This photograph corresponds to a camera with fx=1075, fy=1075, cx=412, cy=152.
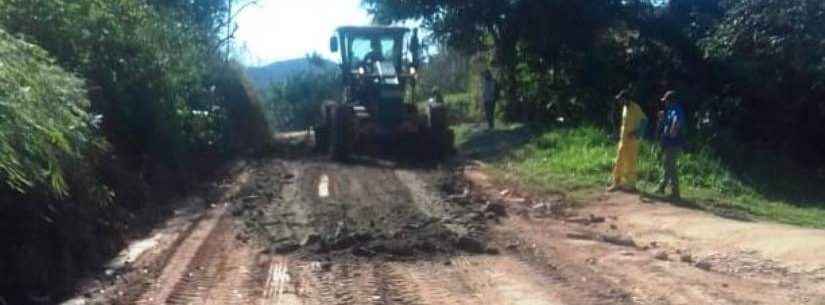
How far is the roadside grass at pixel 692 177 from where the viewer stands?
1593 centimetres

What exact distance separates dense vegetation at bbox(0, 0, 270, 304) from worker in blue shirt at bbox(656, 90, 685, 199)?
7558mm

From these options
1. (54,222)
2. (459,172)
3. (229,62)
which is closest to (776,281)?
(54,222)

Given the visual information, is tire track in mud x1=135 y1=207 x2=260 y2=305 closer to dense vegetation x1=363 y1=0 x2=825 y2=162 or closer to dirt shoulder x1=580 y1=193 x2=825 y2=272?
dirt shoulder x1=580 y1=193 x2=825 y2=272

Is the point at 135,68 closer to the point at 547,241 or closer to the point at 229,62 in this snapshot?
the point at 547,241

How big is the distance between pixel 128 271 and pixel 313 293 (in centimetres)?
223

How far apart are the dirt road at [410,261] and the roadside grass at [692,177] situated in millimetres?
2215

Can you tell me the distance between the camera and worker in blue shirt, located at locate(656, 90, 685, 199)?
51.9ft

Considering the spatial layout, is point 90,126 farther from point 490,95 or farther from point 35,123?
point 490,95

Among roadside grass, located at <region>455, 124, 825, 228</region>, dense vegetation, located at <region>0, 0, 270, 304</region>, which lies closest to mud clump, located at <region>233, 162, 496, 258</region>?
dense vegetation, located at <region>0, 0, 270, 304</region>

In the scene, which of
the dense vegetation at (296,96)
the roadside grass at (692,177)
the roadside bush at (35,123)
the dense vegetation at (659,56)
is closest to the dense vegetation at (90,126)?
the roadside bush at (35,123)

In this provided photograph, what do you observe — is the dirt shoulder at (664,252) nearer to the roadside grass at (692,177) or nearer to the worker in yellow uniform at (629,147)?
the worker in yellow uniform at (629,147)

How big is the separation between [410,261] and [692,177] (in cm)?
930

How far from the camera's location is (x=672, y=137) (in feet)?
51.9

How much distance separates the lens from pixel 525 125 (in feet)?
95.6
